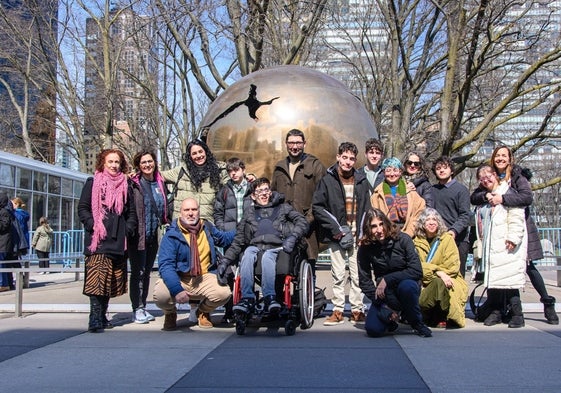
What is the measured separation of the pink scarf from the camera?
19.3 feet

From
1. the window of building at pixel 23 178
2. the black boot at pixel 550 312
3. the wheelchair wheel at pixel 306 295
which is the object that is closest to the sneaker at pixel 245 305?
the wheelchair wheel at pixel 306 295

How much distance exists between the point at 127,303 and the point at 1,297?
288 cm

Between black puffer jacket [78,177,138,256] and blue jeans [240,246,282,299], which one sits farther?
black puffer jacket [78,177,138,256]

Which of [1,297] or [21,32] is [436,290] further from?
[21,32]

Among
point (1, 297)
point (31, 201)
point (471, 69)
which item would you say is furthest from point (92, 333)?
point (31, 201)

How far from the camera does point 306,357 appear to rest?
4.63 meters

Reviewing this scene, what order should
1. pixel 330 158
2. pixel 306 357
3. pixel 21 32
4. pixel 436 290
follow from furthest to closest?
pixel 21 32, pixel 330 158, pixel 436 290, pixel 306 357

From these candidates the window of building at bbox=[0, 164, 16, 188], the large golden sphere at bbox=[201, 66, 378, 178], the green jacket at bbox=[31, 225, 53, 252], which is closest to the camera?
the large golden sphere at bbox=[201, 66, 378, 178]

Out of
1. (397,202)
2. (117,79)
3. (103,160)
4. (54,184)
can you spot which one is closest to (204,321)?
(103,160)

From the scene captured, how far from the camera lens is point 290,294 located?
572cm

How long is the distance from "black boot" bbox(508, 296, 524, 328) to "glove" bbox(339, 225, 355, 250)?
1.65 meters

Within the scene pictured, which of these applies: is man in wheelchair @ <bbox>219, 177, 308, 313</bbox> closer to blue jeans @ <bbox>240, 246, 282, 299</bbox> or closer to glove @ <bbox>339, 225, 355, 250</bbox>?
blue jeans @ <bbox>240, 246, 282, 299</bbox>

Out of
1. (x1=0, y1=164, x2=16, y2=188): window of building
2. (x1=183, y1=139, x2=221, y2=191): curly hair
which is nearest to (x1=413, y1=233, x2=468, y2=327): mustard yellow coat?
(x1=183, y1=139, x2=221, y2=191): curly hair

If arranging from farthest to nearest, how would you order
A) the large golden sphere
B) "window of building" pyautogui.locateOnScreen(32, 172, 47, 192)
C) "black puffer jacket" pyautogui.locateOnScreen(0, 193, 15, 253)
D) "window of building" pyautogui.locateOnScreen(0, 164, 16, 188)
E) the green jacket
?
1. "window of building" pyautogui.locateOnScreen(32, 172, 47, 192)
2. "window of building" pyautogui.locateOnScreen(0, 164, 16, 188)
3. the green jacket
4. "black puffer jacket" pyautogui.locateOnScreen(0, 193, 15, 253)
5. the large golden sphere
